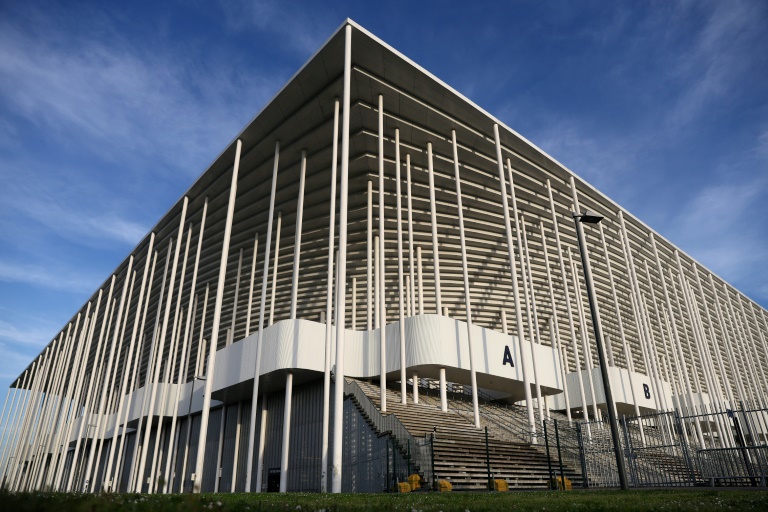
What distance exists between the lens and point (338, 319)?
17.0 m

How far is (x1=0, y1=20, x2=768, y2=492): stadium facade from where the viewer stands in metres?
21.8

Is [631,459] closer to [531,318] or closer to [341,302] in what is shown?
[341,302]

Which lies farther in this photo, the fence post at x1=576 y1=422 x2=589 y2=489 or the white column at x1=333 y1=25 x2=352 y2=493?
the fence post at x1=576 y1=422 x2=589 y2=489

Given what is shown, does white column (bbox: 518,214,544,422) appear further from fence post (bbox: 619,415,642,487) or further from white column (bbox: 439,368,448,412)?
fence post (bbox: 619,415,642,487)

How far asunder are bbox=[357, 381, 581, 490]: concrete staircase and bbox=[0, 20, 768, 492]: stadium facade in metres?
0.91

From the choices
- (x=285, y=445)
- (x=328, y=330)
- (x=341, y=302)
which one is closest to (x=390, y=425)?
(x=328, y=330)

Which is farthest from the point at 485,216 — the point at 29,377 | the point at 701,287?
the point at 29,377

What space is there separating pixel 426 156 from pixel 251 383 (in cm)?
1462

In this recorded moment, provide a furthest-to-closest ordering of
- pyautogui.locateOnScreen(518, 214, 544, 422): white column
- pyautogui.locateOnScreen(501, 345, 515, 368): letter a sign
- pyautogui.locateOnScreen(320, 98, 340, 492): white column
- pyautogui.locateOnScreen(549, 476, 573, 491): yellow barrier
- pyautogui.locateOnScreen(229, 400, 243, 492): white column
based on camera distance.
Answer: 1. pyautogui.locateOnScreen(229, 400, 243, 492): white column
2. pyautogui.locateOnScreen(501, 345, 515, 368): letter a sign
3. pyautogui.locateOnScreen(518, 214, 544, 422): white column
4. pyautogui.locateOnScreen(320, 98, 340, 492): white column
5. pyautogui.locateOnScreen(549, 476, 573, 491): yellow barrier

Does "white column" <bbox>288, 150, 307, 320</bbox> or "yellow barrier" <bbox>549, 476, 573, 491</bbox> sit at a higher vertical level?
"white column" <bbox>288, 150, 307, 320</bbox>

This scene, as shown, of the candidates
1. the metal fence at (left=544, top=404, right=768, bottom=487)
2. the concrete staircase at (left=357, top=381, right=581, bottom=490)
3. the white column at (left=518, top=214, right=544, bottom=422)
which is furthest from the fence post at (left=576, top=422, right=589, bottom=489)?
the white column at (left=518, top=214, right=544, bottom=422)

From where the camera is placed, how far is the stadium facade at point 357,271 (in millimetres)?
21844

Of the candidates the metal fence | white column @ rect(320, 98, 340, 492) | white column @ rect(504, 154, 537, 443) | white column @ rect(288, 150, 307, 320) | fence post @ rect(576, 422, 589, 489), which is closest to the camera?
the metal fence

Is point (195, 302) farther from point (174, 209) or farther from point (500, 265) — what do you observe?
point (500, 265)
